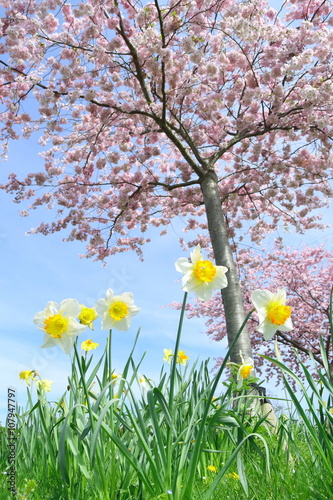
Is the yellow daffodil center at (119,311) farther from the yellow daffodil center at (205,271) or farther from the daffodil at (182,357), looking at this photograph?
the daffodil at (182,357)

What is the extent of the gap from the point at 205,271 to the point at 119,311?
39 centimetres

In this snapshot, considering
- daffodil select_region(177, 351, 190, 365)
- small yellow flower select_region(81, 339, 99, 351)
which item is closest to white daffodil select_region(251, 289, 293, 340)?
small yellow flower select_region(81, 339, 99, 351)

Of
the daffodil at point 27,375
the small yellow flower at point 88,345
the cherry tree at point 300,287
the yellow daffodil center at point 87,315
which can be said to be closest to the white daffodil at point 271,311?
the yellow daffodil center at point 87,315

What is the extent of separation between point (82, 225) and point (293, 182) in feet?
15.2

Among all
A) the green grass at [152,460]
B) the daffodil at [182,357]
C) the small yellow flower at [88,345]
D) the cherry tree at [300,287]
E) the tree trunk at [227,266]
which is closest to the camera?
the green grass at [152,460]

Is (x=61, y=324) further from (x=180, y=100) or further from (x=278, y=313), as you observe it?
(x=180, y=100)

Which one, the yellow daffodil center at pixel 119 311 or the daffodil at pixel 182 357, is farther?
the daffodil at pixel 182 357

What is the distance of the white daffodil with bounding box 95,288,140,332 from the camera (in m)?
1.79

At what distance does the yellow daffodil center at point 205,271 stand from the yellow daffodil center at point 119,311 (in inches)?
13.0

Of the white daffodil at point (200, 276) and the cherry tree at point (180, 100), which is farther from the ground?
the cherry tree at point (180, 100)

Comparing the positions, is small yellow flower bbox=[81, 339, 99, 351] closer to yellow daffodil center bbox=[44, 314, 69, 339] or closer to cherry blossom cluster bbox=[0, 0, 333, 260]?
yellow daffodil center bbox=[44, 314, 69, 339]

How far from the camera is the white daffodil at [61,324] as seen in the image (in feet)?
5.73

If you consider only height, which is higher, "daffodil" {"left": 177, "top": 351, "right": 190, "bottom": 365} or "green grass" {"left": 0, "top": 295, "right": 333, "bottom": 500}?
"daffodil" {"left": 177, "top": 351, "right": 190, "bottom": 365}

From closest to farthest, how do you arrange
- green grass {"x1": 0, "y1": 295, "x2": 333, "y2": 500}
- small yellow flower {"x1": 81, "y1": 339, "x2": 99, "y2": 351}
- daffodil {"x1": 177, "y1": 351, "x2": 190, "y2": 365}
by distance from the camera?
green grass {"x1": 0, "y1": 295, "x2": 333, "y2": 500}
small yellow flower {"x1": 81, "y1": 339, "x2": 99, "y2": 351}
daffodil {"x1": 177, "y1": 351, "x2": 190, "y2": 365}
